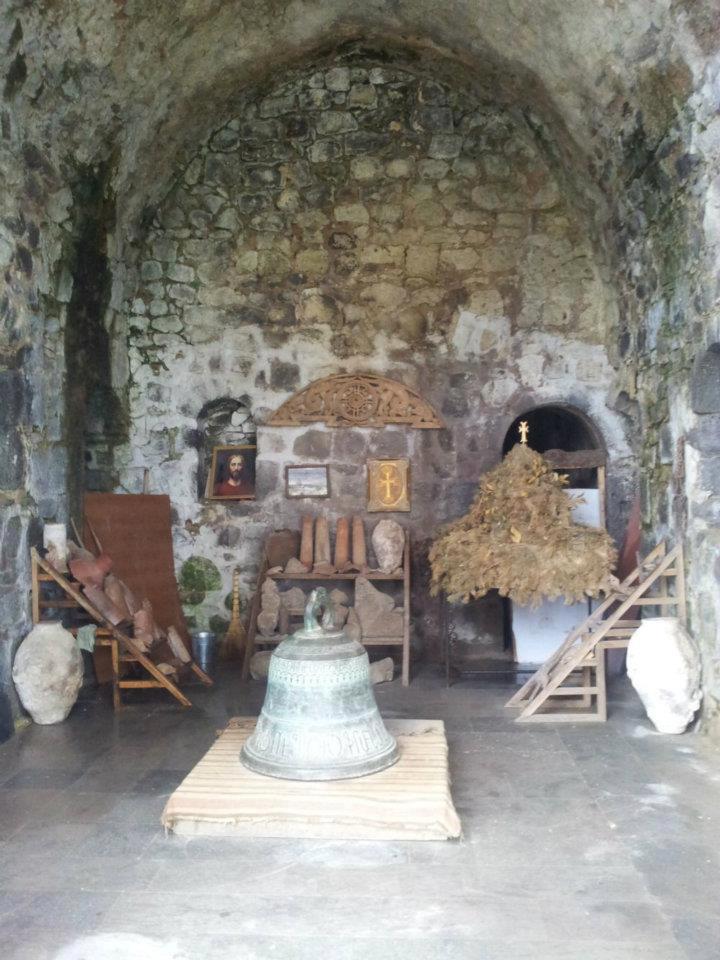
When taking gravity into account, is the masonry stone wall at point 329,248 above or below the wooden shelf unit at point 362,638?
above

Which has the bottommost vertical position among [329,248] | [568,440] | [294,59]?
[568,440]

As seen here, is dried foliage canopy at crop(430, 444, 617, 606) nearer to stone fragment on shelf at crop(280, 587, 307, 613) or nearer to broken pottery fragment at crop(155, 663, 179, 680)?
stone fragment on shelf at crop(280, 587, 307, 613)

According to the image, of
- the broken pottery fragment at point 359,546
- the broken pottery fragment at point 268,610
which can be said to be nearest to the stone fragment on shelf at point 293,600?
the broken pottery fragment at point 268,610

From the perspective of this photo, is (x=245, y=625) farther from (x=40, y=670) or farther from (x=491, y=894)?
(x=491, y=894)

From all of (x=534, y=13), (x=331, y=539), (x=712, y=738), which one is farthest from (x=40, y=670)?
(x=534, y=13)

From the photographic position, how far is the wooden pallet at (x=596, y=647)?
4508 millimetres

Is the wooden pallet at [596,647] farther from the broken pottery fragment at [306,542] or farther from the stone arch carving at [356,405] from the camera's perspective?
the stone arch carving at [356,405]

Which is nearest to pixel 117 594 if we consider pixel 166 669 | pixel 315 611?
pixel 166 669

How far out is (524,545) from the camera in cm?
467

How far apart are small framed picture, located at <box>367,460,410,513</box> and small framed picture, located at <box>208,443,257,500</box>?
2.81ft

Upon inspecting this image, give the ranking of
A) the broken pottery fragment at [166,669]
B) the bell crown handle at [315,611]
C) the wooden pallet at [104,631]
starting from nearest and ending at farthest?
the bell crown handle at [315,611], the wooden pallet at [104,631], the broken pottery fragment at [166,669]

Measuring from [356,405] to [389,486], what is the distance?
24.1 inches

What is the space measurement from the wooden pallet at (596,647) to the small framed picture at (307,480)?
6.76 ft

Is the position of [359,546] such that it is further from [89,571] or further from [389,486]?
[89,571]
